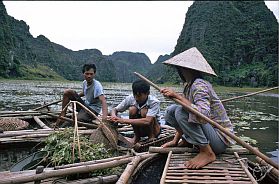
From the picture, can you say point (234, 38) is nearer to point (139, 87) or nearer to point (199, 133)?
point (139, 87)

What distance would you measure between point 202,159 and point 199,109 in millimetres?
474

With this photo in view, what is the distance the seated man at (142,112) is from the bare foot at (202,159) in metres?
1.23

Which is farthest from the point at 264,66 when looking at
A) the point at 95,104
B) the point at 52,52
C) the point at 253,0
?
the point at 52,52

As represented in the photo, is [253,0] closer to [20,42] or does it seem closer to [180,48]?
[180,48]

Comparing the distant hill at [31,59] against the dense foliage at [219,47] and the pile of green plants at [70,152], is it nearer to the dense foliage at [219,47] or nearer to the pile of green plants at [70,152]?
the dense foliage at [219,47]

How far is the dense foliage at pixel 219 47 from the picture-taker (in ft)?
213

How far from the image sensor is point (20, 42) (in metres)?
89.9

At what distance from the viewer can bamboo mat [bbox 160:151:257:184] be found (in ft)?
7.60

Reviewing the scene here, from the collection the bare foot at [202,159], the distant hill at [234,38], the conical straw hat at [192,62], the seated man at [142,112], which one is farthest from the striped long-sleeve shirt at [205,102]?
the distant hill at [234,38]

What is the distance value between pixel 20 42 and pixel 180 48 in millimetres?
51603

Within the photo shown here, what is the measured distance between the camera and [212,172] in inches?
98.2

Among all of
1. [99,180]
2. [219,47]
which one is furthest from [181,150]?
[219,47]

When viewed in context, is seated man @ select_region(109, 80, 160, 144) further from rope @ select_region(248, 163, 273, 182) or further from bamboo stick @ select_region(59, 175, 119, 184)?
rope @ select_region(248, 163, 273, 182)

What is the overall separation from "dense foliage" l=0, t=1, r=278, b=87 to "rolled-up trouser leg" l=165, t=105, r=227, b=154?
52.7 metres
